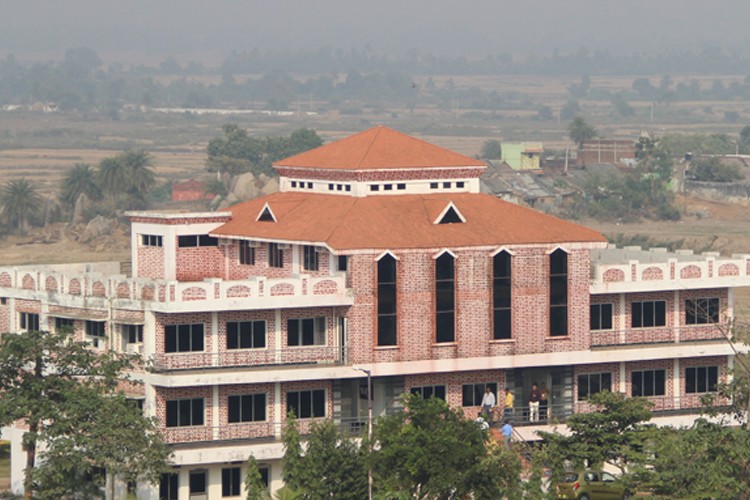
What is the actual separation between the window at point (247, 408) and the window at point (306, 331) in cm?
202

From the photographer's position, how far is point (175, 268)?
235 feet

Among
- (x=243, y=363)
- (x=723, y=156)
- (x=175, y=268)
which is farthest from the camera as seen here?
(x=723, y=156)

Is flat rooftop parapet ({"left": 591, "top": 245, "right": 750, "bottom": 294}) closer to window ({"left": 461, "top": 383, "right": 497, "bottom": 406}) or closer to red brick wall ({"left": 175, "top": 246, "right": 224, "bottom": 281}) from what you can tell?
window ({"left": 461, "top": 383, "right": 497, "bottom": 406})

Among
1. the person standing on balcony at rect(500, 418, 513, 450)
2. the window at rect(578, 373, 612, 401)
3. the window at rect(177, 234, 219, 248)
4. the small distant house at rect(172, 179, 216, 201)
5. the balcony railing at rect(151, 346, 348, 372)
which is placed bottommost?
the person standing on balcony at rect(500, 418, 513, 450)

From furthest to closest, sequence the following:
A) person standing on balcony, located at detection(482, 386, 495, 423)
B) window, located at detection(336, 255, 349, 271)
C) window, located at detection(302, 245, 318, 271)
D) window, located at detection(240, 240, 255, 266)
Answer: window, located at detection(240, 240, 255, 266) < window, located at detection(302, 245, 318, 271) < person standing on balcony, located at detection(482, 386, 495, 423) < window, located at detection(336, 255, 349, 271)

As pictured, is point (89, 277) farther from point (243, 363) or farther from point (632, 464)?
point (632, 464)

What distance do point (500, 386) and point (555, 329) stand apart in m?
2.52

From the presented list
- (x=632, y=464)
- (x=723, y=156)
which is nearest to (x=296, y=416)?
(x=632, y=464)

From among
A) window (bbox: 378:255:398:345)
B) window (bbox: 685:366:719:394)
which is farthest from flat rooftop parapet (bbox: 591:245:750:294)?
window (bbox: 378:255:398:345)

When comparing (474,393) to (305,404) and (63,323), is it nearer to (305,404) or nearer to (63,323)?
(305,404)

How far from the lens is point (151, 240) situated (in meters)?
72.3

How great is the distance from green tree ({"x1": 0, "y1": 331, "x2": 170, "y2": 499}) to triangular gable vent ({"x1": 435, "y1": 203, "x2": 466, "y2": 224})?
1084cm

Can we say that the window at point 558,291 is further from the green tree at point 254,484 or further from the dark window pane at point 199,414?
the green tree at point 254,484

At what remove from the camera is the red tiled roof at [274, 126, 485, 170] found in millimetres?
70938
